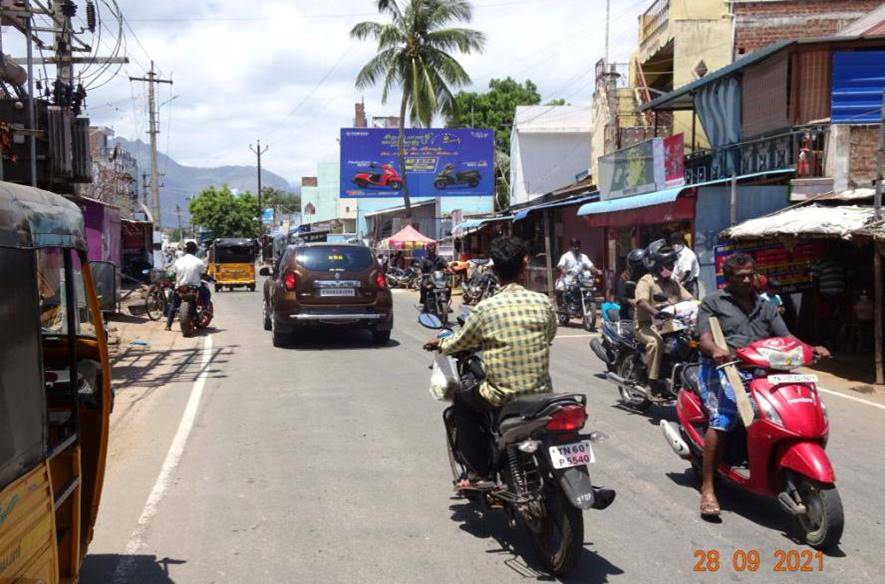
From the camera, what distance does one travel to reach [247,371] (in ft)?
35.8

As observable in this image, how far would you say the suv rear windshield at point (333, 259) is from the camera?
42.1 ft

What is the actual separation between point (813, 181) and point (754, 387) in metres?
9.96

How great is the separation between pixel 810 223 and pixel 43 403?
9947mm

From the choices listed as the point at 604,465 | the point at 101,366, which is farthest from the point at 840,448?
the point at 101,366

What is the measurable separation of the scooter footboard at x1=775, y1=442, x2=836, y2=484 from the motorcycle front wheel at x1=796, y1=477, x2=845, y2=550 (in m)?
0.08

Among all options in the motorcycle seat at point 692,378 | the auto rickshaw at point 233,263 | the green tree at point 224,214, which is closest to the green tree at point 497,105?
the auto rickshaw at point 233,263

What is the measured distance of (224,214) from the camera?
73.2 m

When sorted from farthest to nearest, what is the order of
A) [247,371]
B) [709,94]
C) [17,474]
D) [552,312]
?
[709,94]
[247,371]
[552,312]
[17,474]

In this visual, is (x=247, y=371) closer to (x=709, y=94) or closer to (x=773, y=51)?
(x=773, y=51)

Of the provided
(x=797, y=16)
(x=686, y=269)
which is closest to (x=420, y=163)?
(x=797, y=16)

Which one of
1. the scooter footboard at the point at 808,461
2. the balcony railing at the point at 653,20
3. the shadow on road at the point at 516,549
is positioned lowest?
the shadow on road at the point at 516,549

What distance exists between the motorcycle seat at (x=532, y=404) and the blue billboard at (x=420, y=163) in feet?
110

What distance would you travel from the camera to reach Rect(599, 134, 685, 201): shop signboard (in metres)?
16.1
